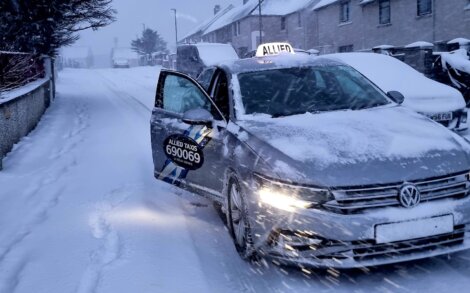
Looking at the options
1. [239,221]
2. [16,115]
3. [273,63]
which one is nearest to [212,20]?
[16,115]

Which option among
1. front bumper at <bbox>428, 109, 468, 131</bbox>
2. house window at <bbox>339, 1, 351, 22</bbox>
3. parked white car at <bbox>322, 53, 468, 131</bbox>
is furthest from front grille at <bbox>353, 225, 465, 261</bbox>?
house window at <bbox>339, 1, 351, 22</bbox>

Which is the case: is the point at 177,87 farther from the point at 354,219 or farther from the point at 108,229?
the point at 354,219

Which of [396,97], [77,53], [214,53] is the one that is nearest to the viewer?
[396,97]

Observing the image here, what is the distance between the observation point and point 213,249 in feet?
14.6

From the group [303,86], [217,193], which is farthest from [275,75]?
[217,193]

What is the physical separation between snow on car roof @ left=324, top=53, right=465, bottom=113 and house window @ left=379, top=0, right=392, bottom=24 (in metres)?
20.6

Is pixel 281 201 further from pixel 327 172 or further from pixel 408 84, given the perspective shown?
pixel 408 84

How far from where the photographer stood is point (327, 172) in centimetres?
349

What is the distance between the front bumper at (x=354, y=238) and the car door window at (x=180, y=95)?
2248 millimetres

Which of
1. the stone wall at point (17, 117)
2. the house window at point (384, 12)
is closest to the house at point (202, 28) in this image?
the house window at point (384, 12)

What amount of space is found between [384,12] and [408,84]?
22.3 metres

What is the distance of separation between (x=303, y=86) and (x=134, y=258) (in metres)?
2.28

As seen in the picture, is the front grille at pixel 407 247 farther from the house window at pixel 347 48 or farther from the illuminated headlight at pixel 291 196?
the house window at pixel 347 48

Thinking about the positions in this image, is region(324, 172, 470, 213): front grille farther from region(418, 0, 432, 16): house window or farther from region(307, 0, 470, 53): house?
region(418, 0, 432, 16): house window
